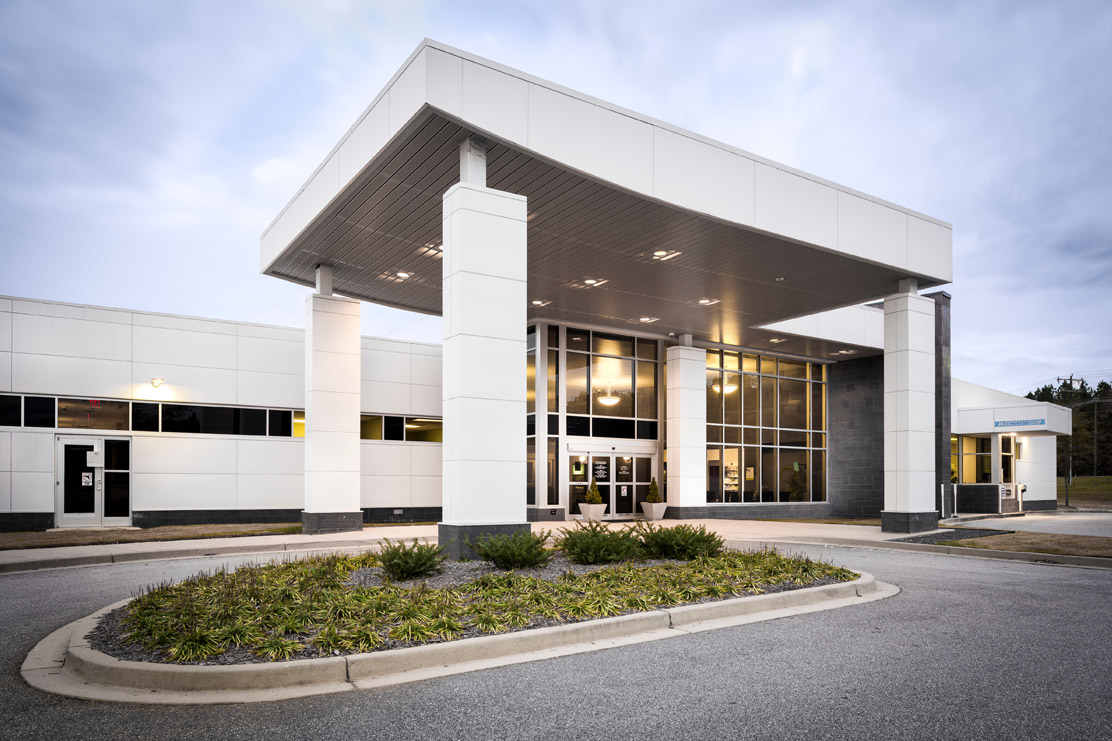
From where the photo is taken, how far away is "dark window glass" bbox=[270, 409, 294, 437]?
25109mm

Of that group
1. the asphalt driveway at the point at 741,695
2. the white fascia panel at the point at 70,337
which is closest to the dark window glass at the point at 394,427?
the white fascia panel at the point at 70,337

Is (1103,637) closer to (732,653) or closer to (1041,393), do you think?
(732,653)

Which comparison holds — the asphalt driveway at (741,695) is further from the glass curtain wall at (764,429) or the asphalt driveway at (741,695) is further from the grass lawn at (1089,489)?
the grass lawn at (1089,489)

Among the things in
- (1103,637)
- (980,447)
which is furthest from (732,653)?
(980,447)

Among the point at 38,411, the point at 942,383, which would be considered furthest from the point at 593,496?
the point at 38,411

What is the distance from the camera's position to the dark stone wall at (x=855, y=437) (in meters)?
32.6

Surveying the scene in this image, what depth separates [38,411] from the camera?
21.5 m

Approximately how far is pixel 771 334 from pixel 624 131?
52.4ft

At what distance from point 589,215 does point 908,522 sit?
11.8 meters

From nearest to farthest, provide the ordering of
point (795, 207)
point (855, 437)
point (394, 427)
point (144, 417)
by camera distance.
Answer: point (795, 207) → point (144, 417) → point (394, 427) → point (855, 437)

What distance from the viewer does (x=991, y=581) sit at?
1175 cm

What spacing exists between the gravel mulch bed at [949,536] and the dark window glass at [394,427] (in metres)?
16.0

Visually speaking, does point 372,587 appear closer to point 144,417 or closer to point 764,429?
point 144,417

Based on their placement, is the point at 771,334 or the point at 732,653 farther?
the point at 771,334
